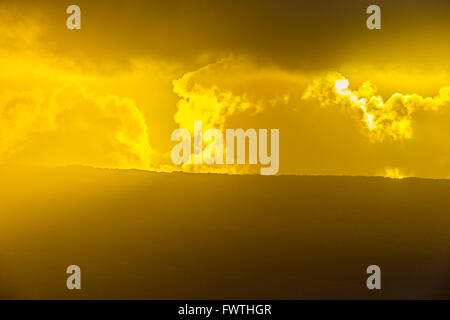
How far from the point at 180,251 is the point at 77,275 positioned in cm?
192

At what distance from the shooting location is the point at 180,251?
11656 mm

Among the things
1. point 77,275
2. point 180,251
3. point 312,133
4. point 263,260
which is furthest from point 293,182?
point 77,275

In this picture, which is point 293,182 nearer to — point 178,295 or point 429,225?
point 429,225

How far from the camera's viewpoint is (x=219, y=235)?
1198 centimetres

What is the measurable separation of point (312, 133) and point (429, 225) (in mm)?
2965

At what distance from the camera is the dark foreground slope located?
11.1 metres

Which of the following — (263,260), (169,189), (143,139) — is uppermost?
(143,139)

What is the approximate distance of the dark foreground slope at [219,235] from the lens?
11055 millimetres

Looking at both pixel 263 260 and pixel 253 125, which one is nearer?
pixel 263 260

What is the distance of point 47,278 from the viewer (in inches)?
433

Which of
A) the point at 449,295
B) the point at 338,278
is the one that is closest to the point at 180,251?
the point at 338,278
